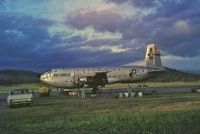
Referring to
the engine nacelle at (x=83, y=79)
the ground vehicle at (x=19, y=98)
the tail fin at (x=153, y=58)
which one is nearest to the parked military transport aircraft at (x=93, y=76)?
the engine nacelle at (x=83, y=79)

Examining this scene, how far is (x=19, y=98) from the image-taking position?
44094 millimetres

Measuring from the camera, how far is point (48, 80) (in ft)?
269

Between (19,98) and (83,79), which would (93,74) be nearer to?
(83,79)

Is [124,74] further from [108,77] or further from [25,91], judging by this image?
[25,91]

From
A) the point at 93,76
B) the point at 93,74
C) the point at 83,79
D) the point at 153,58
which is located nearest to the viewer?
the point at 93,76

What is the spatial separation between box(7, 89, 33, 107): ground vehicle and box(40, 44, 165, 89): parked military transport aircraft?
3407 cm

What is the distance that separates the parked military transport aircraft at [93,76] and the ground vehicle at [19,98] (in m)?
34.1

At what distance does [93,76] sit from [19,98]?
35830 mm

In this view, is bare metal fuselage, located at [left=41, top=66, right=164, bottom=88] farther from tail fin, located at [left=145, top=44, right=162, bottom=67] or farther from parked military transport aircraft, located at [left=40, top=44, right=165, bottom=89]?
tail fin, located at [left=145, top=44, right=162, bottom=67]

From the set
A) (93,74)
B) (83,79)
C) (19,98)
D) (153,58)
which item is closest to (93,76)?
(93,74)

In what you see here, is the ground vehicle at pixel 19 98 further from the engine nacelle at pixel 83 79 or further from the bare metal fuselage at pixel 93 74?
the bare metal fuselage at pixel 93 74

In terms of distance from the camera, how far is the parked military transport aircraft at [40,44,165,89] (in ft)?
261

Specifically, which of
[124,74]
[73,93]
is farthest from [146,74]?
[73,93]

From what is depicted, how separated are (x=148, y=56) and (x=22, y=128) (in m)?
65.0
